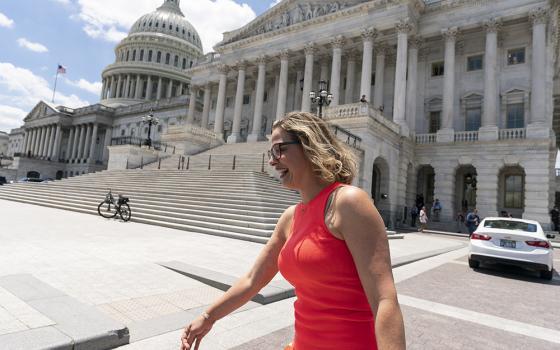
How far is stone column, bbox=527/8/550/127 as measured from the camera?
27531mm

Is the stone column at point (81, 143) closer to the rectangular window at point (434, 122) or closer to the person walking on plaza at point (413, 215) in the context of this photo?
the rectangular window at point (434, 122)

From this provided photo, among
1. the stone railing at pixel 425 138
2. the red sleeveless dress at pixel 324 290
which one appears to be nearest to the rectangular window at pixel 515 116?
the stone railing at pixel 425 138

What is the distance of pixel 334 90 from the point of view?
110 ft

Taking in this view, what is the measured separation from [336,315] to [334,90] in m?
33.5

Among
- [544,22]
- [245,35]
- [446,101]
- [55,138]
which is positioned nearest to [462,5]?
[544,22]

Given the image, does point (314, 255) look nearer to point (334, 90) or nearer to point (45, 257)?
point (45, 257)

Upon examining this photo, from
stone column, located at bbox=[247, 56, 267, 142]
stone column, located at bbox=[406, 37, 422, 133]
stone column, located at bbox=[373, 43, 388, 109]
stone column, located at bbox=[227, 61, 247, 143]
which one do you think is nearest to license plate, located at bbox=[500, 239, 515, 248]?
stone column, located at bbox=[406, 37, 422, 133]

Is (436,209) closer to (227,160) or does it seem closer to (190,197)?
(227,160)

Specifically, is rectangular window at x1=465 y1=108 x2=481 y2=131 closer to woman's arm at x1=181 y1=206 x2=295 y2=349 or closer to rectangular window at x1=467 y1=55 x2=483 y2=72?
rectangular window at x1=467 y1=55 x2=483 y2=72

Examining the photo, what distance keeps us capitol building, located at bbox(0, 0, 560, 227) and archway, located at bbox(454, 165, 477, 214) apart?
9 centimetres

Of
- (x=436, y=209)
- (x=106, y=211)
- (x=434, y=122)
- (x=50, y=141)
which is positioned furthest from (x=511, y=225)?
(x=50, y=141)

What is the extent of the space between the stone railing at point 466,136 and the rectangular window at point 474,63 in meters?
6.99

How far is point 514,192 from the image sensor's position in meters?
30.2

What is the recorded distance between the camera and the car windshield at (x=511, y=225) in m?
10.7
